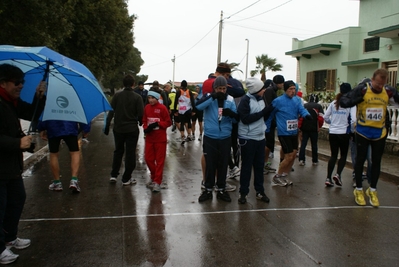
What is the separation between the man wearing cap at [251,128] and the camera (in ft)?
18.6

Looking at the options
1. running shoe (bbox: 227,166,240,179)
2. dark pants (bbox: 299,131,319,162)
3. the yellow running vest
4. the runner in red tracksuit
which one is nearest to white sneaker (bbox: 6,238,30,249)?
the runner in red tracksuit

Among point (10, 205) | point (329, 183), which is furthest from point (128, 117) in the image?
point (329, 183)

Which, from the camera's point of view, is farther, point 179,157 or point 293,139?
point 179,157

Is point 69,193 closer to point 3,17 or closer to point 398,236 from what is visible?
point 398,236

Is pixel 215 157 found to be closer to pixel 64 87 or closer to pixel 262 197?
pixel 262 197

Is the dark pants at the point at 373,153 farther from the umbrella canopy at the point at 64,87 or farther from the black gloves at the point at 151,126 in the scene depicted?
the umbrella canopy at the point at 64,87

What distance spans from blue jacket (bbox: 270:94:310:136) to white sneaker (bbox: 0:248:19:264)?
4451mm

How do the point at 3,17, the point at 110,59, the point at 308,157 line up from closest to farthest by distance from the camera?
the point at 3,17
the point at 308,157
the point at 110,59

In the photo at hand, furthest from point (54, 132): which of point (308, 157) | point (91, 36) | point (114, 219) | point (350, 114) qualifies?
point (91, 36)

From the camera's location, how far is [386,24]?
19.6 m

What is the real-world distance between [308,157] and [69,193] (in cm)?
645

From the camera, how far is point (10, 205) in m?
3.90

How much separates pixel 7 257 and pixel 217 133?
314 cm

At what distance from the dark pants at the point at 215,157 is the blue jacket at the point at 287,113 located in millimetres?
1243
